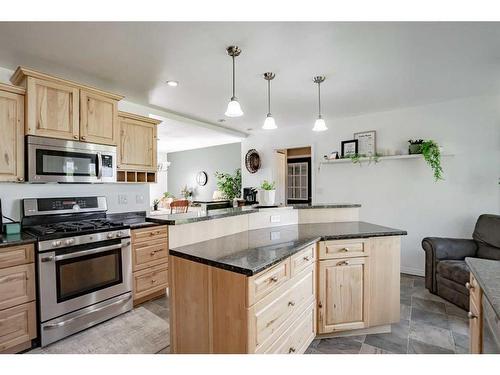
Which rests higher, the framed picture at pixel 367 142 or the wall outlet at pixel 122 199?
the framed picture at pixel 367 142

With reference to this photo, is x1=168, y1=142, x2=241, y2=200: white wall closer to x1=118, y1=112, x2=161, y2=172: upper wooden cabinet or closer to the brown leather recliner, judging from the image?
x1=118, y1=112, x2=161, y2=172: upper wooden cabinet

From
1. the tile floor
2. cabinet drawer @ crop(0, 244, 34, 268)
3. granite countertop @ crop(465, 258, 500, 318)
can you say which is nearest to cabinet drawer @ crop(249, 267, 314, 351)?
the tile floor

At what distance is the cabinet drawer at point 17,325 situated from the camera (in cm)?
185

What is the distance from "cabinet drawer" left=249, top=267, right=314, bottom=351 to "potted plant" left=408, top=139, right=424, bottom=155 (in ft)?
9.08

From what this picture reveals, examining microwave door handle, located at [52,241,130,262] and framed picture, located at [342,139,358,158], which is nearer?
microwave door handle, located at [52,241,130,262]

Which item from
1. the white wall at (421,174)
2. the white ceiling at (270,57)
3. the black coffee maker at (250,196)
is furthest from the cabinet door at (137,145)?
the white wall at (421,174)

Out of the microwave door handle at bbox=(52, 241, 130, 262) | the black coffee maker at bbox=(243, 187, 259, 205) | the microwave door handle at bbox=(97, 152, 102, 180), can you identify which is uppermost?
the microwave door handle at bbox=(97, 152, 102, 180)

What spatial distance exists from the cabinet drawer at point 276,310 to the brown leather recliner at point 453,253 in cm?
192

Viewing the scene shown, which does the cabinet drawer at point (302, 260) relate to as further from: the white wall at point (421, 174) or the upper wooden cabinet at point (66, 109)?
the white wall at point (421, 174)

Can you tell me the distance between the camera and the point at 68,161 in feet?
8.09

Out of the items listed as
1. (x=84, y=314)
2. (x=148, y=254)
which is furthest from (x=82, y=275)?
(x=148, y=254)

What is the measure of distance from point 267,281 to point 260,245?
0.36 metres

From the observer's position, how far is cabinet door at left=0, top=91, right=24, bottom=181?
2.12m
